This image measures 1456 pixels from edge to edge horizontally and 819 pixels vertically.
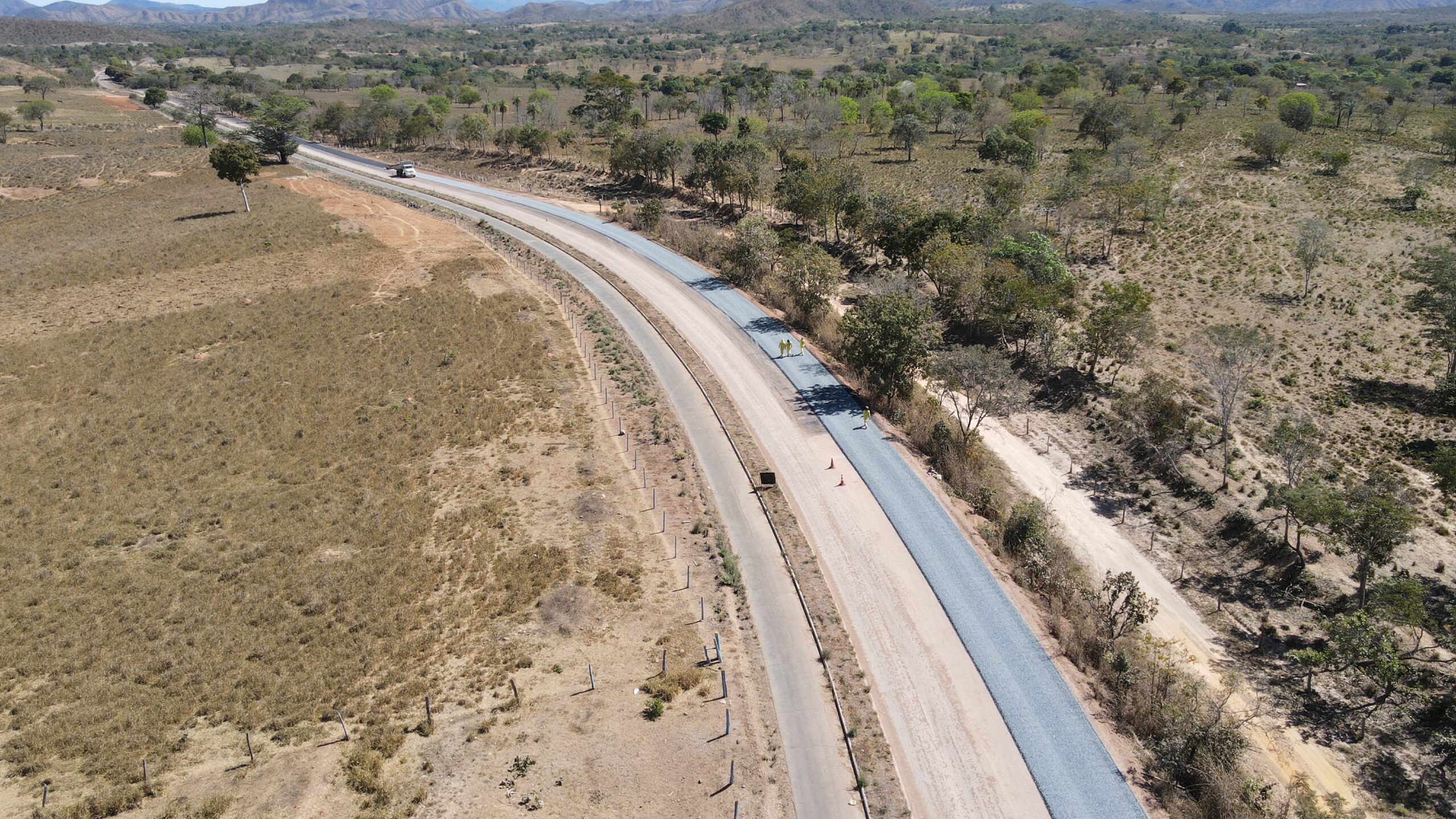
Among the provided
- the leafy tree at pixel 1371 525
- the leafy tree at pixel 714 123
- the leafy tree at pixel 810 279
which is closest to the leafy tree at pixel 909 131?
the leafy tree at pixel 714 123

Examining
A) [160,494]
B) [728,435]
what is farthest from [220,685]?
[728,435]

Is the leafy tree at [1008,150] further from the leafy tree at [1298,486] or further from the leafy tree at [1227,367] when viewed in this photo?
the leafy tree at [1298,486]

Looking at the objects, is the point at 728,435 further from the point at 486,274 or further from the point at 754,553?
the point at 486,274

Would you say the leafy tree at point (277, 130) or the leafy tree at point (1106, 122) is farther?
the leafy tree at point (277, 130)

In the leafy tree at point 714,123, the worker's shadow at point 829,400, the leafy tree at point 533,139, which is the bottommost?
the worker's shadow at point 829,400

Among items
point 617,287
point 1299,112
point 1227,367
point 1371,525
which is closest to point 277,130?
point 617,287

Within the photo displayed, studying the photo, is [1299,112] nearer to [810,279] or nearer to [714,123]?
[714,123]

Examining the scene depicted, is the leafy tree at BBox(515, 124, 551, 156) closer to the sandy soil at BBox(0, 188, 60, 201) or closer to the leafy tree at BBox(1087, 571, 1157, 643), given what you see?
the sandy soil at BBox(0, 188, 60, 201)
